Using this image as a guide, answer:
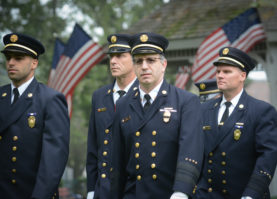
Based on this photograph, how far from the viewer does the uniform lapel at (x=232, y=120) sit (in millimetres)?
6070

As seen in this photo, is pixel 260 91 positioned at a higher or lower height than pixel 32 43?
higher

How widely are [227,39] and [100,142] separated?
589 cm

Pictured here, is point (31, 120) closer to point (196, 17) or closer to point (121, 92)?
point (121, 92)

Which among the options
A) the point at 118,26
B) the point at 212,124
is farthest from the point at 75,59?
the point at 118,26

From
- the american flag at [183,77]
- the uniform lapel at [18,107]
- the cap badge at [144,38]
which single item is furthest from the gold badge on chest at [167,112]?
the american flag at [183,77]

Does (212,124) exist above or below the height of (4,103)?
below

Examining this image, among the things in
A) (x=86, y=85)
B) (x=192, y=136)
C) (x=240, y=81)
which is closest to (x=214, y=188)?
(x=240, y=81)

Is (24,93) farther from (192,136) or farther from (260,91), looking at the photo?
(260,91)

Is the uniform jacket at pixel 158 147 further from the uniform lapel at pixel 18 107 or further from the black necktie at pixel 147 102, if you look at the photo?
the uniform lapel at pixel 18 107

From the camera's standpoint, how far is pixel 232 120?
6125mm

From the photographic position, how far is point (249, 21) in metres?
11.2

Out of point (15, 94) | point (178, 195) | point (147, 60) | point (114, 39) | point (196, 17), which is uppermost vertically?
point (196, 17)

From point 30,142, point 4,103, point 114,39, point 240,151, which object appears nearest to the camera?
point 30,142

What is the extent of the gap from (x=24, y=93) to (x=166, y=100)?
1646mm
